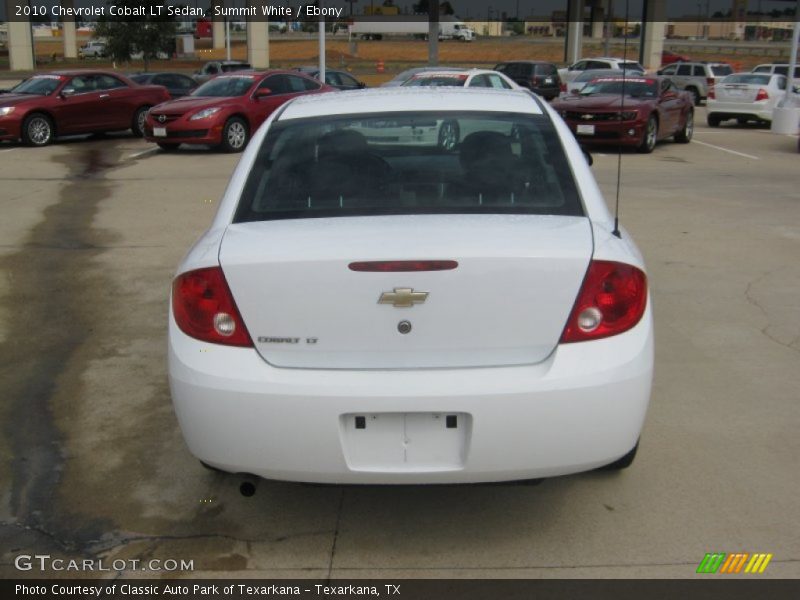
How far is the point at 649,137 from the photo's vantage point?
17.6 meters

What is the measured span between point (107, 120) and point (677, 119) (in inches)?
475

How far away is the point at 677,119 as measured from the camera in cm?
1894

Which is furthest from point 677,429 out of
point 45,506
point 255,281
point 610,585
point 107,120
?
point 107,120

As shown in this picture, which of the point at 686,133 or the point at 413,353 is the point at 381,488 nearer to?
the point at 413,353

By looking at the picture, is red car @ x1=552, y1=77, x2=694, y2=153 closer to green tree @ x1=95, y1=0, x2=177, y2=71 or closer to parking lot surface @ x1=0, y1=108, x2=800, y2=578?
parking lot surface @ x1=0, y1=108, x2=800, y2=578

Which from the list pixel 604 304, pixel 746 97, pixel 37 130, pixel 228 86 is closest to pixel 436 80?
pixel 228 86

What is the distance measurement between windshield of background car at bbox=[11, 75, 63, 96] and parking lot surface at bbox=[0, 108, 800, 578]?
11781 millimetres

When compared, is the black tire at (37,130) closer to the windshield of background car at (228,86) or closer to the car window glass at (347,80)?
the windshield of background car at (228,86)

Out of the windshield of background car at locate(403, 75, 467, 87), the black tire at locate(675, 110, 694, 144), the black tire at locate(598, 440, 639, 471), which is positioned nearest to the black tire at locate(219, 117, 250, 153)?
the windshield of background car at locate(403, 75, 467, 87)

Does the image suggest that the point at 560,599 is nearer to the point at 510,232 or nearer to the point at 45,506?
the point at 510,232

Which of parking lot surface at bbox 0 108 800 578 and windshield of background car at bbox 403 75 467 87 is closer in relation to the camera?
parking lot surface at bbox 0 108 800 578

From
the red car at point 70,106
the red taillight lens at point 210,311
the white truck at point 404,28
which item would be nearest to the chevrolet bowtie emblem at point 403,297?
the red taillight lens at point 210,311

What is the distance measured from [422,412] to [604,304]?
2.49 ft

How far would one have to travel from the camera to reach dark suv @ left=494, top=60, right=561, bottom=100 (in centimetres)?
3584
